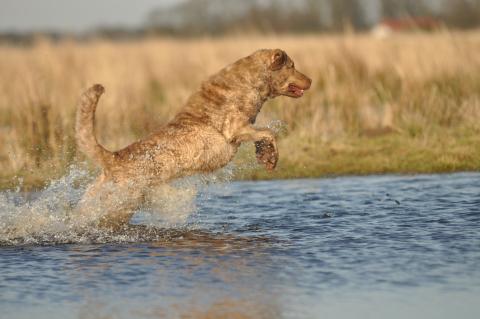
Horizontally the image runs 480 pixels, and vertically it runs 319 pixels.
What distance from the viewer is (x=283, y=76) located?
9492 mm

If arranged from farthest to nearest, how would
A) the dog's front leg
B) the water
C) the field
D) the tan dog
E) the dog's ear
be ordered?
the field → the dog's ear → the dog's front leg → the tan dog → the water

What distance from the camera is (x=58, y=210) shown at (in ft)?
29.7

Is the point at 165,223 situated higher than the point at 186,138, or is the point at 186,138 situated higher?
the point at 186,138

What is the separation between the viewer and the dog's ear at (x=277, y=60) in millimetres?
9359

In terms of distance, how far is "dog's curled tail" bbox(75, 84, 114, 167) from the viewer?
26.5 feet

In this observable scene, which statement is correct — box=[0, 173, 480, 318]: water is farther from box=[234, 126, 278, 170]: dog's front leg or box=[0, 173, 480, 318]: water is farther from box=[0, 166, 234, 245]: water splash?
box=[234, 126, 278, 170]: dog's front leg

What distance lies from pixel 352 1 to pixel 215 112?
7009 centimetres

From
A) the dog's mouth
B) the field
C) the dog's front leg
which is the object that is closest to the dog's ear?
the dog's mouth

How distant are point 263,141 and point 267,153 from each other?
130mm

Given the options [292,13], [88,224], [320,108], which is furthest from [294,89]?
[292,13]

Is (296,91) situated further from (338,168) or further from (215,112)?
(338,168)

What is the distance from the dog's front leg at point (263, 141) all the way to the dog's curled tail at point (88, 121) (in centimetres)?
148

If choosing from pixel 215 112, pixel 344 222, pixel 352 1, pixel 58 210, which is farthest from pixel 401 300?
pixel 352 1

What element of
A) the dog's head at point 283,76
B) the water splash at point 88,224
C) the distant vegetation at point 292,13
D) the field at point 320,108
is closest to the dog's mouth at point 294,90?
the dog's head at point 283,76
